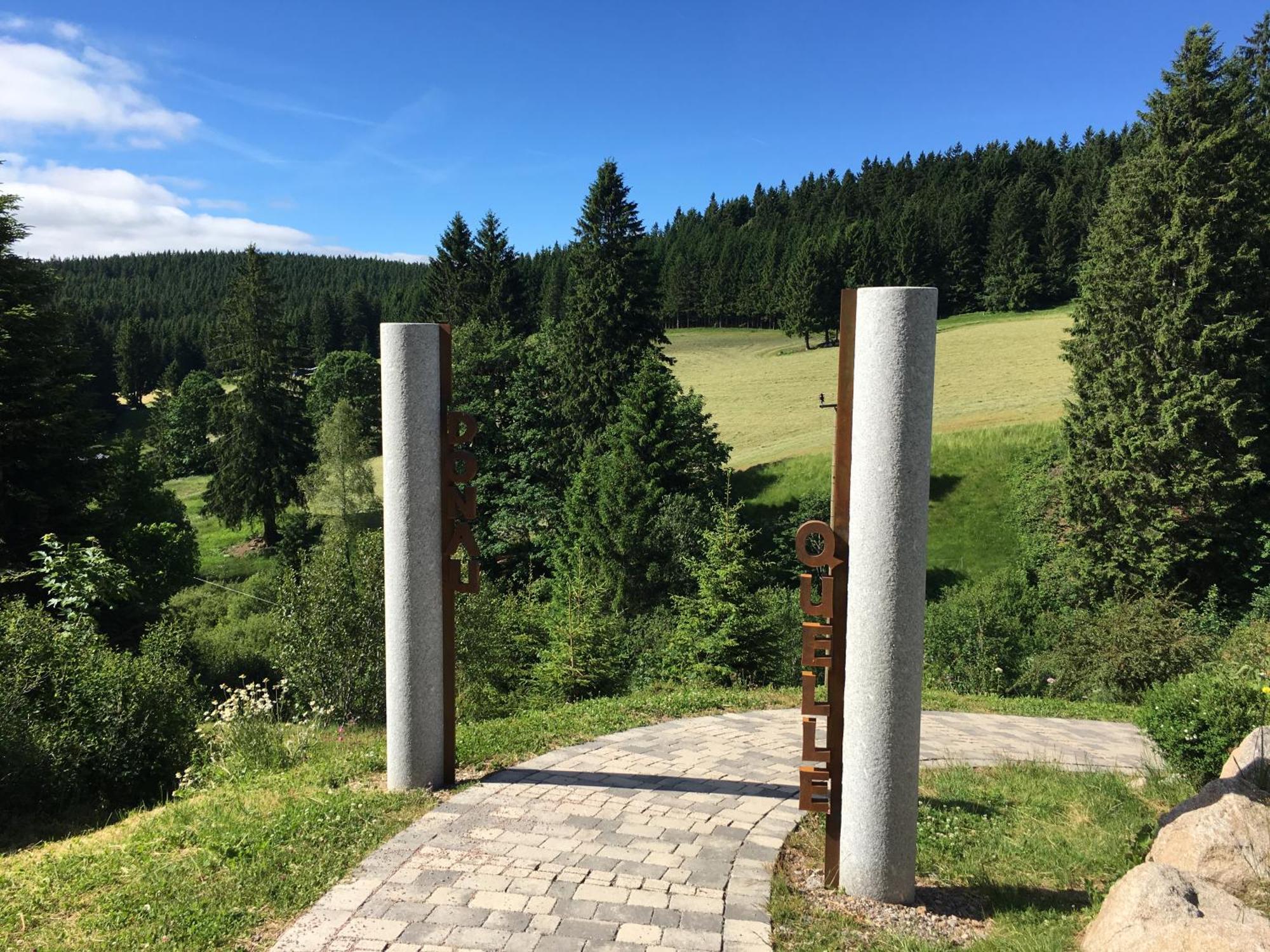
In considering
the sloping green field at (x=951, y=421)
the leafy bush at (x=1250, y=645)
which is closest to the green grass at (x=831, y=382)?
the sloping green field at (x=951, y=421)

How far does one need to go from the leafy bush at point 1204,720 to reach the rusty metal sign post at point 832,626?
3930 millimetres

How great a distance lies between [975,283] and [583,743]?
88387mm

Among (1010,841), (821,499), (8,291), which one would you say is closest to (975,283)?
(821,499)

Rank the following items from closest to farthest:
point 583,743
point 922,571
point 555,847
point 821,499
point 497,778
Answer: point 922,571 < point 555,847 < point 497,778 < point 583,743 < point 821,499

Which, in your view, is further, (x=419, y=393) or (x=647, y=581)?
(x=647, y=581)

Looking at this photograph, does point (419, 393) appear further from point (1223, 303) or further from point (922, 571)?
point (1223, 303)

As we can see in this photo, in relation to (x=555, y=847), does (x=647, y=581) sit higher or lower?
lower

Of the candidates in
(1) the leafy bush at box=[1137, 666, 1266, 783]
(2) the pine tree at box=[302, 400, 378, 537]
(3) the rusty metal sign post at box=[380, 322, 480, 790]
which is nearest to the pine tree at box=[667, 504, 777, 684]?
(1) the leafy bush at box=[1137, 666, 1266, 783]

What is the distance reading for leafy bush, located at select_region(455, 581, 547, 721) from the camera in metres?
17.5

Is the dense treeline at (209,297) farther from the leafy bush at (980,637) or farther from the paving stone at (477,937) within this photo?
the paving stone at (477,937)

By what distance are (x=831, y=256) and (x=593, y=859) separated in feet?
259

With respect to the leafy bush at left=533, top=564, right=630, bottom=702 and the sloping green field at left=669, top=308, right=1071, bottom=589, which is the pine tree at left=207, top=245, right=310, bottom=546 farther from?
the leafy bush at left=533, top=564, right=630, bottom=702

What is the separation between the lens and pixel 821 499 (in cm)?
3384

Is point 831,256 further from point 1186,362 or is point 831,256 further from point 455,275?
point 1186,362
